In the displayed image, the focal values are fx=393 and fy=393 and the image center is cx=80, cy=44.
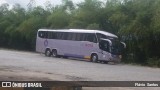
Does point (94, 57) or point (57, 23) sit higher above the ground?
point (57, 23)

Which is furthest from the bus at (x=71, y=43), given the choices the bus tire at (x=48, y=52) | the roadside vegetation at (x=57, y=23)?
the roadside vegetation at (x=57, y=23)

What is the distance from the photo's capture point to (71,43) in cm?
954

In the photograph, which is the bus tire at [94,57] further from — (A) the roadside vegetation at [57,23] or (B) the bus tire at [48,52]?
(B) the bus tire at [48,52]

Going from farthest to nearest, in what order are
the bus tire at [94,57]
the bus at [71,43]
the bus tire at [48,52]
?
the bus tire at [94,57], the bus tire at [48,52], the bus at [71,43]

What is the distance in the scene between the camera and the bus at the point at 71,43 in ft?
24.0

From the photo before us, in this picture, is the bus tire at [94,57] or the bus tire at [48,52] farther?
the bus tire at [94,57]

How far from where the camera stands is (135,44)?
766cm

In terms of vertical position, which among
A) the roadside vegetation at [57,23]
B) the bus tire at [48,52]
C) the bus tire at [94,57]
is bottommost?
the bus tire at [94,57]

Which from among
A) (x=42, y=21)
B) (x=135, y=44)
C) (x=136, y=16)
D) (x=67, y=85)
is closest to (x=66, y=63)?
(x=135, y=44)

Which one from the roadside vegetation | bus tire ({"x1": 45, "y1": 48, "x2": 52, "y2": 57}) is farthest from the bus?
the roadside vegetation

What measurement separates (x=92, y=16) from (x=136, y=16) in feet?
18.5

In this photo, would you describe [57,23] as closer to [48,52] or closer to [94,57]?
[48,52]

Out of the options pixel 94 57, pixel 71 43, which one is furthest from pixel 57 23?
pixel 94 57

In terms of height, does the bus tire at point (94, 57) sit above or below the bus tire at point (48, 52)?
below
